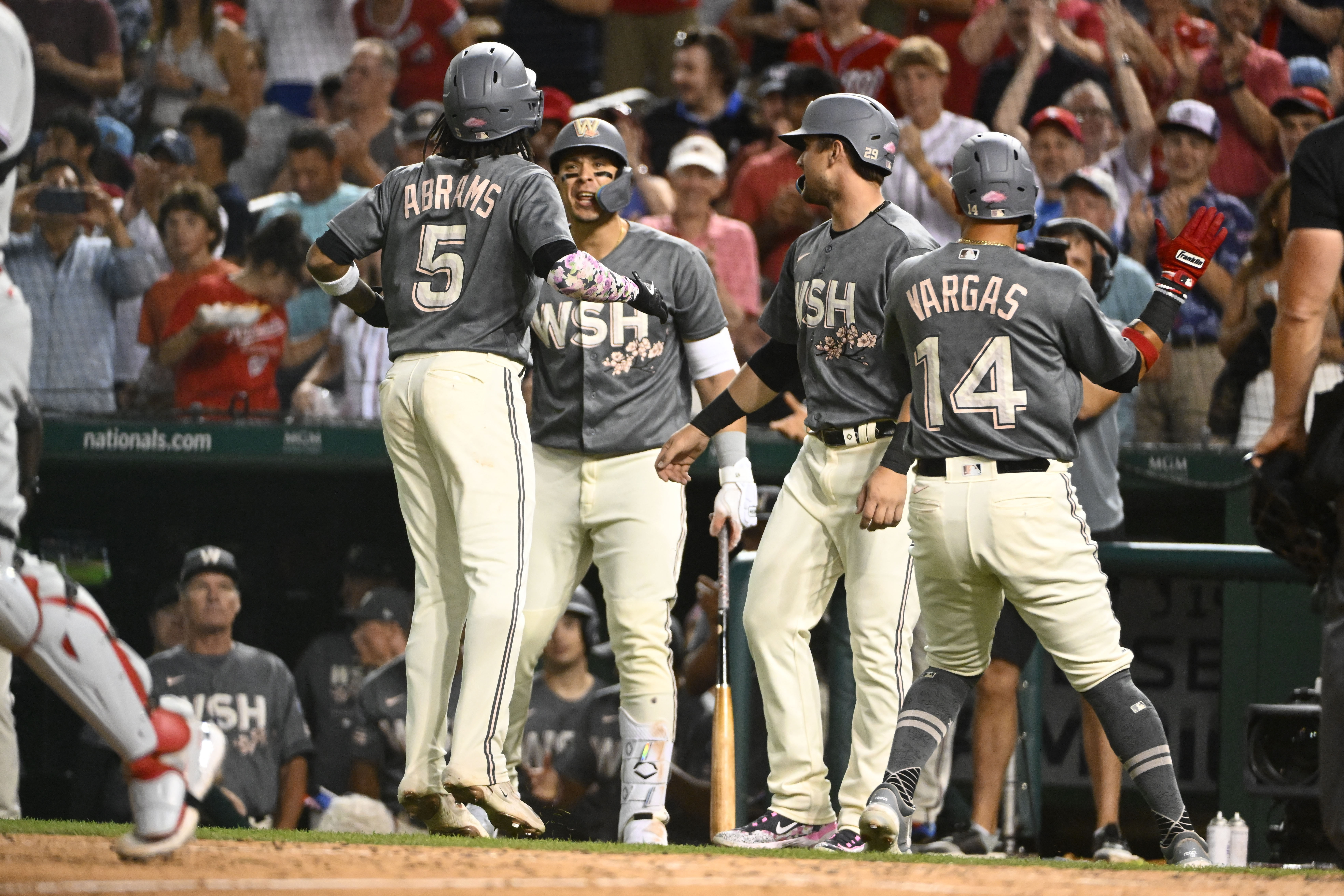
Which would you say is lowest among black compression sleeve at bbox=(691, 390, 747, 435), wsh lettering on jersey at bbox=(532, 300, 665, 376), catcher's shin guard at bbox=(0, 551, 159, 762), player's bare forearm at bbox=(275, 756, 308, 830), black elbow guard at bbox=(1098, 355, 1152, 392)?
player's bare forearm at bbox=(275, 756, 308, 830)

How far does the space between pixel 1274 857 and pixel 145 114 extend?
267 inches

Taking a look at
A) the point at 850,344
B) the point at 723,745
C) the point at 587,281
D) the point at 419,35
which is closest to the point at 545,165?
the point at 419,35

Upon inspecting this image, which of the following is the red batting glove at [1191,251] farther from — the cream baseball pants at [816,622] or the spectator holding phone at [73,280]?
the spectator holding phone at [73,280]

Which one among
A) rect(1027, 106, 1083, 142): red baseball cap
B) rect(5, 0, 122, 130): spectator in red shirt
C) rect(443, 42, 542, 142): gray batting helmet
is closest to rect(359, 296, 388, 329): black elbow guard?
rect(443, 42, 542, 142): gray batting helmet

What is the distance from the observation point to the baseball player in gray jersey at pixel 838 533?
466cm

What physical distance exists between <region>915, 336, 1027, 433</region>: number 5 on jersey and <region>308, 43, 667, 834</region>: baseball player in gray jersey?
84 cm

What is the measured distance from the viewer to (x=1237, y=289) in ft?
22.1

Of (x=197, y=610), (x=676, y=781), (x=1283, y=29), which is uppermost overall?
(x=1283, y=29)

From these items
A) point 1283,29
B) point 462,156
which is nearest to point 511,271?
point 462,156

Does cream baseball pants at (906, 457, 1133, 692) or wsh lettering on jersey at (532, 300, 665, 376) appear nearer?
cream baseball pants at (906, 457, 1133, 692)

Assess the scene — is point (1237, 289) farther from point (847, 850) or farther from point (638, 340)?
point (847, 850)

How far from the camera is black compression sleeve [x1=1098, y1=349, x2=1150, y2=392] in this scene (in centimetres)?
418

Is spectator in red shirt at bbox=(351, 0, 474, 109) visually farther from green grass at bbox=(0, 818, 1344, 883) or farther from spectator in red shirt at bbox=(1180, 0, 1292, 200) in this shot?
A: green grass at bbox=(0, 818, 1344, 883)

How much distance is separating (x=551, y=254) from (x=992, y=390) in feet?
3.73
